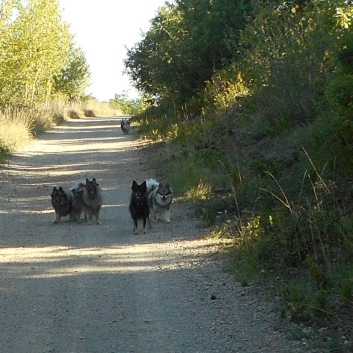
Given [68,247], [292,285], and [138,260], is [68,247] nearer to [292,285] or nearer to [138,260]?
[138,260]

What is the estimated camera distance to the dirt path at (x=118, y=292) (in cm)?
704

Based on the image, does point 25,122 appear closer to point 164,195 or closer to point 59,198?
point 59,198

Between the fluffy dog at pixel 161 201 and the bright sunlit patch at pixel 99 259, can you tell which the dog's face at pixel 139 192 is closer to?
the fluffy dog at pixel 161 201

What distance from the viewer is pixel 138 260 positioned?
10.7 m

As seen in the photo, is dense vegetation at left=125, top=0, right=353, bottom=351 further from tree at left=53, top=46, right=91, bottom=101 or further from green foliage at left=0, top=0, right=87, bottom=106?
tree at left=53, top=46, right=91, bottom=101

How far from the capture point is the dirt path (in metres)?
7.04

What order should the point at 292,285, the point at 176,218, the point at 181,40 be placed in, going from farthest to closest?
1. the point at 181,40
2. the point at 176,218
3. the point at 292,285

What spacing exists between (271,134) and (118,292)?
31.7ft

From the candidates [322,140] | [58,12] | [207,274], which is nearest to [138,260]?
[207,274]

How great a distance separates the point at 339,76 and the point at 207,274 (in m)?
3.31

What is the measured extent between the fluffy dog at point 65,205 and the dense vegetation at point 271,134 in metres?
2.51

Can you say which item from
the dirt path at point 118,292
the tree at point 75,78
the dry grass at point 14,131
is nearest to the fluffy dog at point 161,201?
the dirt path at point 118,292

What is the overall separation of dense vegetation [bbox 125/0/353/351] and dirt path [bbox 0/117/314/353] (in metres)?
0.52

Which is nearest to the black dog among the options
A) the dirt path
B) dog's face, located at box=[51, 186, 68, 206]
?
the dirt path
